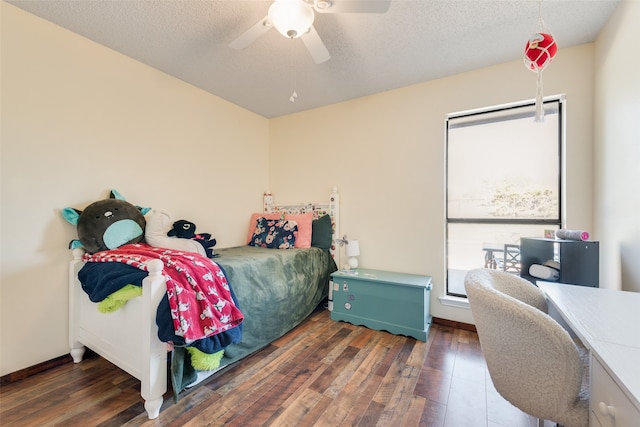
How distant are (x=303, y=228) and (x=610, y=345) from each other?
2.46m

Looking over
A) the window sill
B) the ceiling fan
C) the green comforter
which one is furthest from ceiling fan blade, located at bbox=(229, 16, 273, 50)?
the window sill

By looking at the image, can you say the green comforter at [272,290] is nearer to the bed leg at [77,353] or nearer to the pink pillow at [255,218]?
the pink pillow at [255,218]

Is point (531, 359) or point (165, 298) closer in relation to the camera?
point (531, 359)

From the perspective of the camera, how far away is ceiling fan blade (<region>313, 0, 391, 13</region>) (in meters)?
1.26

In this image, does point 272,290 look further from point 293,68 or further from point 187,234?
point 293,68

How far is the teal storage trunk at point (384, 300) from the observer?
2.17 metres

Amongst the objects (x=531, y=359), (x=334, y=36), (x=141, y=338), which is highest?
(x=334, y=36)

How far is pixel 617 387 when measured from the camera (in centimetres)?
60

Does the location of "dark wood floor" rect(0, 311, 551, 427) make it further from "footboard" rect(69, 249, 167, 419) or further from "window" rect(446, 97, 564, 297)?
"window" rect(446, 97, 564, 297)

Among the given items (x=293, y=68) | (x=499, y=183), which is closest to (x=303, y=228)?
(x=293, y=68)

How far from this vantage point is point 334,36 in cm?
184

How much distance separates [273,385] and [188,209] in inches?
72.3

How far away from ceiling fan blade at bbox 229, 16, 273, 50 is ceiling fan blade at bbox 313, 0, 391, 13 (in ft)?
1.00

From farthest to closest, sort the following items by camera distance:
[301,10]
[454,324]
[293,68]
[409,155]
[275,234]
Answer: [275,234] < [409,155] < [454,324] < [293,68] < [301,10]
